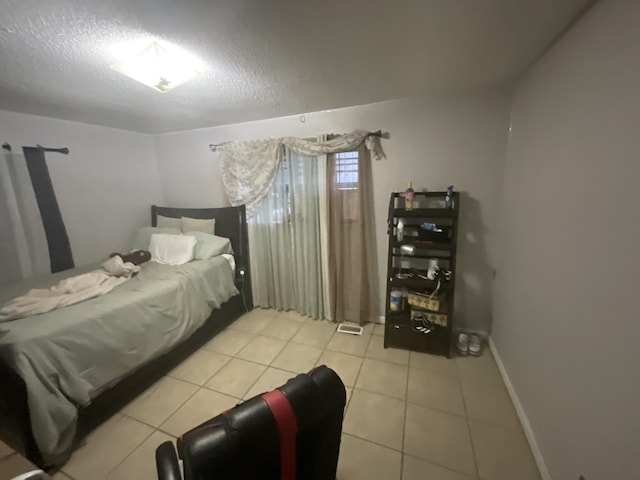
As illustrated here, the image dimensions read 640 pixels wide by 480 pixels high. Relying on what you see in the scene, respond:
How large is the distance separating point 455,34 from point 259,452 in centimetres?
183

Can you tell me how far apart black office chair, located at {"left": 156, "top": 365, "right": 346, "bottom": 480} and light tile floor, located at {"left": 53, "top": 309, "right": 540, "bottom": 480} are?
82 cm

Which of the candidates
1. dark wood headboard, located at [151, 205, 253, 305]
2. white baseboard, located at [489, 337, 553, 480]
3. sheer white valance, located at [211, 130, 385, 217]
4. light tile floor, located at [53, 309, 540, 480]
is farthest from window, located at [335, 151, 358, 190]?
white baseboard, located at [489, 337, 553, 480]

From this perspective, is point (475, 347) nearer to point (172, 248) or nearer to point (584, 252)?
point (584, 252)

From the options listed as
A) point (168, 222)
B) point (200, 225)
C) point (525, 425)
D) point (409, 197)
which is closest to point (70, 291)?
point (200, 225)

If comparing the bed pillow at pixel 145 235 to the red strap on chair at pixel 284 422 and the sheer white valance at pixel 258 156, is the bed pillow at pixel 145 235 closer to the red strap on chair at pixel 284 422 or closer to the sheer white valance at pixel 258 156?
the sheer white valance at pixel 258 156

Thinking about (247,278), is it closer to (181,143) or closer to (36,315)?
(36,315)

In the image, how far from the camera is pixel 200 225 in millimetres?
2781

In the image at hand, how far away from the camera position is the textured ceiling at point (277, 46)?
39.8 inches

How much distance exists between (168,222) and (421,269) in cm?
289

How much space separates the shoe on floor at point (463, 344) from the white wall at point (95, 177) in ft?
12.4

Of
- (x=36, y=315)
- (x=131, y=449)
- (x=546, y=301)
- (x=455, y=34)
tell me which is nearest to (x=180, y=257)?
(x=36, y=315)

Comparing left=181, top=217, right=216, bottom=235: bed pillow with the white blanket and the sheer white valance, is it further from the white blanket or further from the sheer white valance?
the white blanket

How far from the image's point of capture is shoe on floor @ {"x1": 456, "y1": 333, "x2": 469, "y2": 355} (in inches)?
82.6

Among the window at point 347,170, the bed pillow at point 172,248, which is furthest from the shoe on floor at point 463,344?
the bed pillow at point 172,248
